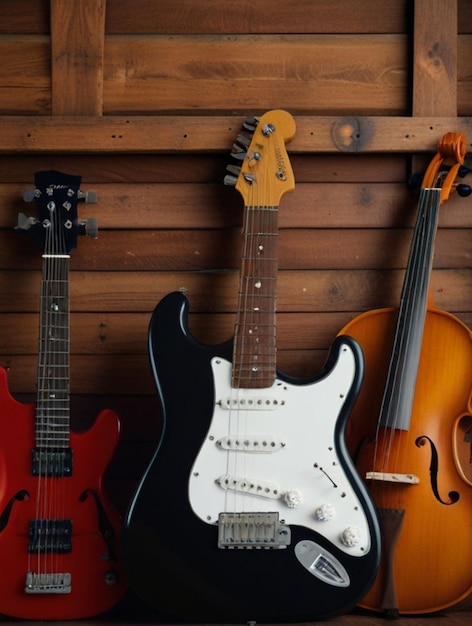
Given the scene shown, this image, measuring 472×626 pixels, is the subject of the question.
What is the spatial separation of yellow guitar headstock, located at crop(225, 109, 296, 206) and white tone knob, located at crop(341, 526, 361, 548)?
2.57 ft

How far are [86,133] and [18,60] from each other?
29cm

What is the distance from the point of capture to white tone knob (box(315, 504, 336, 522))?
1.89m

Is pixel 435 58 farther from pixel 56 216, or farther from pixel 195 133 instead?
pixel 56 216

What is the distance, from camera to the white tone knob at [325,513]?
189 cm

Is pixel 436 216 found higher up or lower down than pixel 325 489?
higher up

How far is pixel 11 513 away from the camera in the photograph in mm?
1976

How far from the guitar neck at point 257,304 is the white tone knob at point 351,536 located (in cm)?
37

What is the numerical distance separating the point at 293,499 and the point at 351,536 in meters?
0.15

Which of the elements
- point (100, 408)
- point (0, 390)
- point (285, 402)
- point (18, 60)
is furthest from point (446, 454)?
point (18, 60)

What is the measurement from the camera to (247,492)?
1931mm

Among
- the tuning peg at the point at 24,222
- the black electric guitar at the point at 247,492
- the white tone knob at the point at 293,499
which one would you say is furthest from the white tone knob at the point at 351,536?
the tuning peg at the point at 24,222

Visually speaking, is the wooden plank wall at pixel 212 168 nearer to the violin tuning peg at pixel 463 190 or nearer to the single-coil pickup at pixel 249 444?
the violin tuning peg at pixel 463 190

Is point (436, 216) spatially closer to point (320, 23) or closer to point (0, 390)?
point (320, 23)

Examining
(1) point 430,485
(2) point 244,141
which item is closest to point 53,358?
(2) point 244,141
